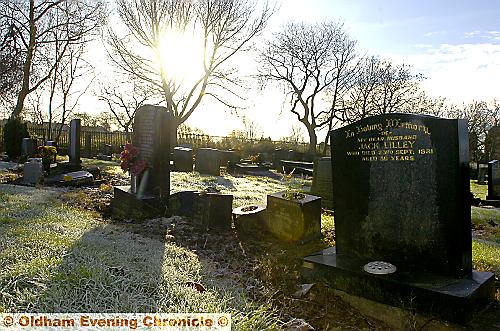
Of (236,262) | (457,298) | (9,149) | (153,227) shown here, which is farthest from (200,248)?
(9,149)

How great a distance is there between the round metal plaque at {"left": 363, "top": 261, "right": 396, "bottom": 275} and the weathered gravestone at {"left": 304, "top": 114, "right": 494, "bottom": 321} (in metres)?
0.01

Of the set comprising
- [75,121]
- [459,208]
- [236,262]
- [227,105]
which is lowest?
[236,262]

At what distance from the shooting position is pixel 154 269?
411 cm

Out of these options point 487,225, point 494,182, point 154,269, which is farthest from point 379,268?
point 494,182

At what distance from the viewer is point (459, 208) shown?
4.11 metres

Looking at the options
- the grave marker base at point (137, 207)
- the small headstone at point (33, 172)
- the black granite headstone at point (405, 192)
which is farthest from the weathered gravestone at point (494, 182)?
the small headstone at point (33, 172)

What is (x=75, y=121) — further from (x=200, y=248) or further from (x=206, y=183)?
(x=200, y=248)

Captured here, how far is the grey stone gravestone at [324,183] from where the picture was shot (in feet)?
34.6

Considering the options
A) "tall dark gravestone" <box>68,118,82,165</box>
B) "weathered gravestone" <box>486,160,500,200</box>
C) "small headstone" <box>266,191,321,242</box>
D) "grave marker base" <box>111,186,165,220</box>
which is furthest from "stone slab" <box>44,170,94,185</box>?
"weathered gravestone" <box>486,160,500,200</box>

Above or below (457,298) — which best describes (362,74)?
above

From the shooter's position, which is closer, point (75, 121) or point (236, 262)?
point (236, 262)

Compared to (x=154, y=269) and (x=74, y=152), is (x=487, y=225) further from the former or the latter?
(x=74, y=152)

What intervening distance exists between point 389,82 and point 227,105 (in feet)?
55.8

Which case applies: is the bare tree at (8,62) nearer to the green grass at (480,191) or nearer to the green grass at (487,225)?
the green grass at (487,225)
